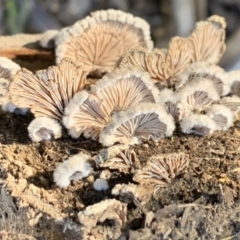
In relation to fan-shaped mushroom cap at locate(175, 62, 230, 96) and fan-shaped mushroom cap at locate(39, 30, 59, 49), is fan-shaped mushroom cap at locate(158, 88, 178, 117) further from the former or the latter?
fan-shaped mushroom cap at locate(39, 30, 59, 49)

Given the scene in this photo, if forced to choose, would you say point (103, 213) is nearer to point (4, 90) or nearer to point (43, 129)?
point (43, 129)

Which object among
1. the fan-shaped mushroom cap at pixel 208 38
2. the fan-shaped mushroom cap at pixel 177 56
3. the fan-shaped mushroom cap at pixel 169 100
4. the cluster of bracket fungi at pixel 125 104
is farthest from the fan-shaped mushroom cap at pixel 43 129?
the fan-shaped mushroom cap at pixel 208 38

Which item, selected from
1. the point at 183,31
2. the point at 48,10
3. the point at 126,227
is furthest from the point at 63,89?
the point at 48,10

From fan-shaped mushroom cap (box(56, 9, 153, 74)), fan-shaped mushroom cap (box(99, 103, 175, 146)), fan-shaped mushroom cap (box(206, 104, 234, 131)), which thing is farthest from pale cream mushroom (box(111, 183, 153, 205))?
fan-shaped mushroom cap (box(56, 9, 153, 74))

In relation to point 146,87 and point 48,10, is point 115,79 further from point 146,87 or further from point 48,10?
point 48,10

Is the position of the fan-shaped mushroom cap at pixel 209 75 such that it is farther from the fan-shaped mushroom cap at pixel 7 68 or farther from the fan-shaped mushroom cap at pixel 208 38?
the fan-shaped mushroom cap at pixel 7 68

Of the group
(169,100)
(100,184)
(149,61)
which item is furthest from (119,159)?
(149,61)
